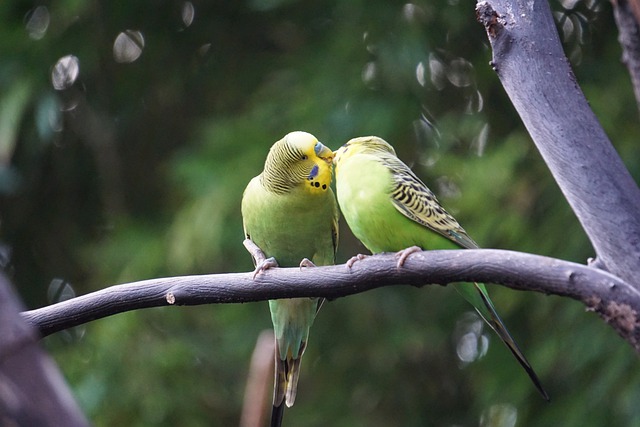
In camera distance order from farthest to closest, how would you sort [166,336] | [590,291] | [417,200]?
[166,336] → [417,200] → [590,291]

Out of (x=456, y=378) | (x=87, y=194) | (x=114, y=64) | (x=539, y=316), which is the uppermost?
(x=114, y=64)

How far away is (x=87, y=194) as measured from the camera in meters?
6.51

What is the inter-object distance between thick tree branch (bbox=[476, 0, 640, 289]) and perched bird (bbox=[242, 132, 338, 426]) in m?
1.02

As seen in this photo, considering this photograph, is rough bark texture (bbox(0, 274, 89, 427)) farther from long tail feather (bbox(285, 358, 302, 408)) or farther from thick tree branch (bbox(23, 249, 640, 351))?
long tail feather (bbox(285, 358, 302, 408))

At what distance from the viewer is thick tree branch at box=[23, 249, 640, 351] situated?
73.3 inches

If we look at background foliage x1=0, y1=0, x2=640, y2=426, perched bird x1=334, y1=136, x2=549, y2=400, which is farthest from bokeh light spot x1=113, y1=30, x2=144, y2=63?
perched bird x1=334, y1=136, x2=549, y2=400

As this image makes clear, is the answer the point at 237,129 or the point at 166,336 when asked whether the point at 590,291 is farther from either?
the point at 166,336

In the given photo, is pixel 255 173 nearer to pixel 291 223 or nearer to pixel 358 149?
pixel 291 223

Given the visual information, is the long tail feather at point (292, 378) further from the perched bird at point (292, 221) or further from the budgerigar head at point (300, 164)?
the budgerigar head at point (300, 164)

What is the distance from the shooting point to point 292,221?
3.28m

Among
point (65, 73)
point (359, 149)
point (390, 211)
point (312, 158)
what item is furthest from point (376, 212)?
point (65, 73)

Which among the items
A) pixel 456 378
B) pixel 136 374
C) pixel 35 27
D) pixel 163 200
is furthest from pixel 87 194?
pixel 456 378

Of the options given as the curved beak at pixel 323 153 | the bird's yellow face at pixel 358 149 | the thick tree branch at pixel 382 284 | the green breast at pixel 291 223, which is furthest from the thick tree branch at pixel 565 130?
the green breast at pixel 291 223

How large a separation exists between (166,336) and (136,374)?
1.25 ft
